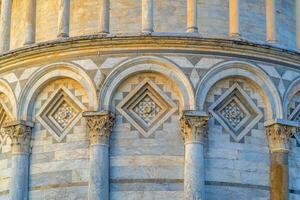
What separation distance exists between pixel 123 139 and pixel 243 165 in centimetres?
250

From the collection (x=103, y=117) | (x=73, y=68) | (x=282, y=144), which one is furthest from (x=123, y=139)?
(x=282, y=144)

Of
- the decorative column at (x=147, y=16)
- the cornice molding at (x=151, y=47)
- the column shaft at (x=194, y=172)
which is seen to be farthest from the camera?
the decorative column at (x=147, y=16)

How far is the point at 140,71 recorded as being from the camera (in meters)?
18.8

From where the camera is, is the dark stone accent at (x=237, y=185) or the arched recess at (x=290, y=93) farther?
the arched recess at (x=290, y=93)

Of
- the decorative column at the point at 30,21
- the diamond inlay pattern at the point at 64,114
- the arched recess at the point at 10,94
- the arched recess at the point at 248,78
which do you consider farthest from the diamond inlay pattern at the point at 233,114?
the decorative column at the point at 30,21

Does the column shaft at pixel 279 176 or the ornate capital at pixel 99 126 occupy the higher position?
the ornate capital at pixel 99 126

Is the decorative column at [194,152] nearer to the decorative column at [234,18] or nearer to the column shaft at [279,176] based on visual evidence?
the column shaft at [279,176]

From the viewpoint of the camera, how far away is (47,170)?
18734 mm

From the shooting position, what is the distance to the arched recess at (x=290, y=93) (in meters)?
→ 19.1

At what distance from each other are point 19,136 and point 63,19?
8.77 feet

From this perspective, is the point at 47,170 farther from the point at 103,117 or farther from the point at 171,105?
the point at 171,105

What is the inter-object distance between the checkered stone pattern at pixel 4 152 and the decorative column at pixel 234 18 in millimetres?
5047

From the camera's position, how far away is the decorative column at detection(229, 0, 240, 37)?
19297 mm

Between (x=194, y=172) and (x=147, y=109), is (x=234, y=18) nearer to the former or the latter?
(x=147, y=109)
